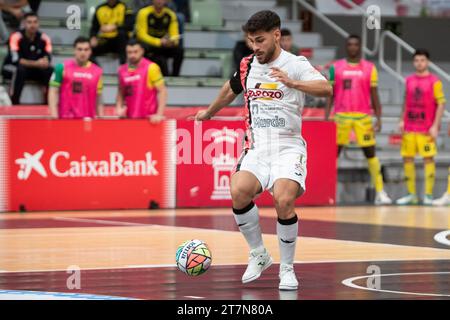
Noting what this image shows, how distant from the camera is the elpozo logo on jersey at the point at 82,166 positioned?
52.8 feet

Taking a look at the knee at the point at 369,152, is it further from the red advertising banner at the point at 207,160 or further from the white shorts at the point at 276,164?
the white shorts at the point at 276,164

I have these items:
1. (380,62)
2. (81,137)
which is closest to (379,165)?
(380,62)

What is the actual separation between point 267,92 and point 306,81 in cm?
45

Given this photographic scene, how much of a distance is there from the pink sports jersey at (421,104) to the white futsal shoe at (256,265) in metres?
9.71

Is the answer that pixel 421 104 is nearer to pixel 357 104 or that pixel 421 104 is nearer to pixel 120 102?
pixel 357 104

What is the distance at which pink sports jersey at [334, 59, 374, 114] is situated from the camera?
18.4 meters

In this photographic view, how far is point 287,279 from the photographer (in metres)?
8.73

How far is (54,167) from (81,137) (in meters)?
0.61

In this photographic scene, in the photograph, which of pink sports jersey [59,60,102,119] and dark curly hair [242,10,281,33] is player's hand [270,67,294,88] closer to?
dark curly hair [242,10,281,33]

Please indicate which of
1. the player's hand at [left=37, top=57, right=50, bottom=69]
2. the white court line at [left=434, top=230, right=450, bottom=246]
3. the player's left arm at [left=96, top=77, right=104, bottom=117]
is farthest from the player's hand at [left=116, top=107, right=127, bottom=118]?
the white court line at [left=434, top=230, right=450, bottom=246]

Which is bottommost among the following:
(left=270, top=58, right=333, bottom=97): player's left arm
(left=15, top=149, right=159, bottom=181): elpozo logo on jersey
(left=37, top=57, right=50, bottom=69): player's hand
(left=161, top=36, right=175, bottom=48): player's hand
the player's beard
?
(left=15, top=149, right=159, bottom=181): elpozo logo on jersey

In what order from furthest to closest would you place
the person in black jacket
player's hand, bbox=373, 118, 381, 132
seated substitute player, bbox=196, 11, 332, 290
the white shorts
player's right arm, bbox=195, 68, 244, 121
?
player's hand, bbox=373, 118, 381, 132 → the person in black jacket → player's right arm, bbox=195, 68, 244, 121 → the white shorts → seated substitute player, bbox=196, 11, 332, 290

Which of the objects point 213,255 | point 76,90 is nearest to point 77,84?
point 76,90

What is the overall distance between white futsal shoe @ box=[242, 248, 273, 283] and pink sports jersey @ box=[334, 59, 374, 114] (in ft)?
30.5
